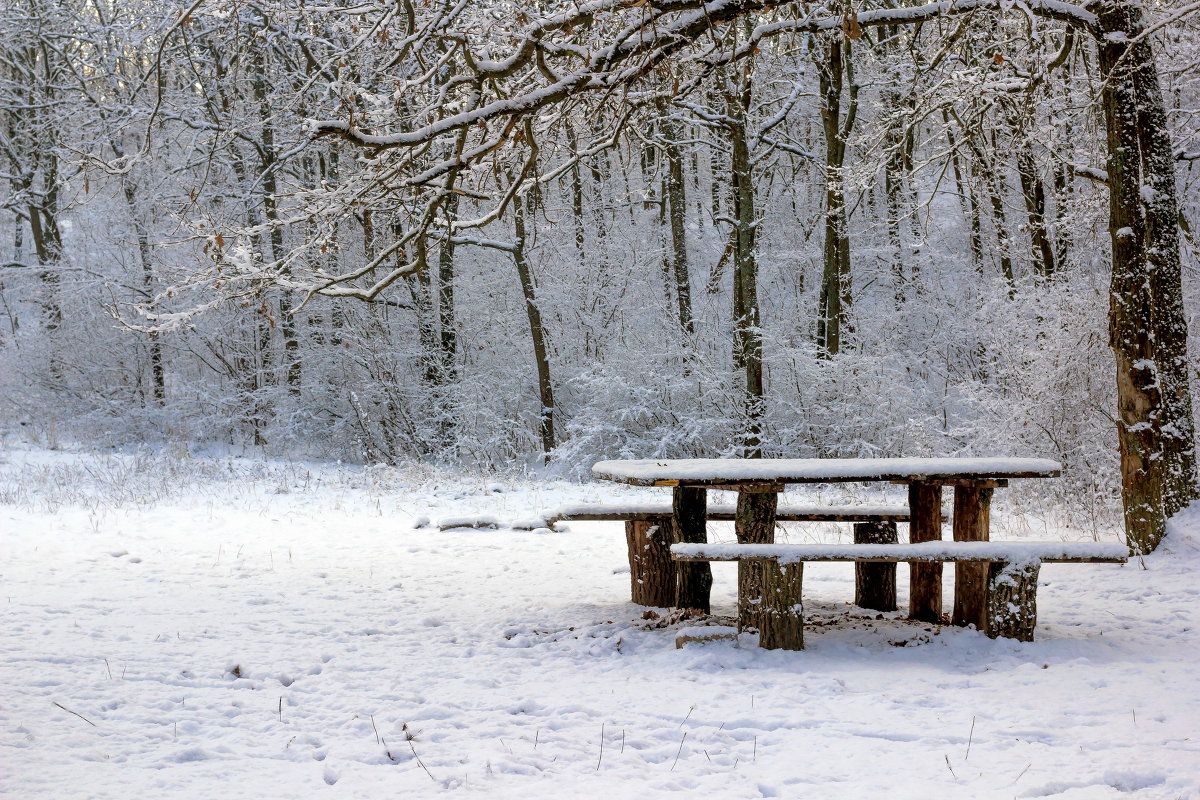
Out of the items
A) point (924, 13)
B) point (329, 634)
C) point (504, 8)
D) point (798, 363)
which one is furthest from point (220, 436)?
point (924, 13)

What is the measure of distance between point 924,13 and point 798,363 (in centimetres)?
817

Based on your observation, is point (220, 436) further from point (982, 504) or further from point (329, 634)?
point (982, 504)

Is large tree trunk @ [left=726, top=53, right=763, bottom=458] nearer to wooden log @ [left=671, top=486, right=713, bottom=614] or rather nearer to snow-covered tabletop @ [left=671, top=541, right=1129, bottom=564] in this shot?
wooden log @ [left=671, top=486, right=713, bottom=614]

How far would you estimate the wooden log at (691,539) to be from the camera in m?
5.40

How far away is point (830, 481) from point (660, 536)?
4.65ft

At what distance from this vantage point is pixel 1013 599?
4758mm

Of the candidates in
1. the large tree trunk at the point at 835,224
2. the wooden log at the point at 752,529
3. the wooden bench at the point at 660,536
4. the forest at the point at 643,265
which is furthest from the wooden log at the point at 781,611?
the large tree trunk at the point at 835,224

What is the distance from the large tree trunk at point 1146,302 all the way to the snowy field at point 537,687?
0.36m

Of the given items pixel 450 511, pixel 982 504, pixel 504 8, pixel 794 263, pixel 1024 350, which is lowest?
pixel 450 511

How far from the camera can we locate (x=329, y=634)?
207 inches

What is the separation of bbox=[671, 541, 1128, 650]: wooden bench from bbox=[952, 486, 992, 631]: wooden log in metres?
0.03

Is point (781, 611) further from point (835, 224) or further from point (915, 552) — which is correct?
point (835, 224)

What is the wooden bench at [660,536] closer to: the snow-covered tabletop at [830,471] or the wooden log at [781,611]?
the snow-covered tabletop at [830,471]

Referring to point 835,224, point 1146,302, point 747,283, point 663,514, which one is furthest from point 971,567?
point 835,224
